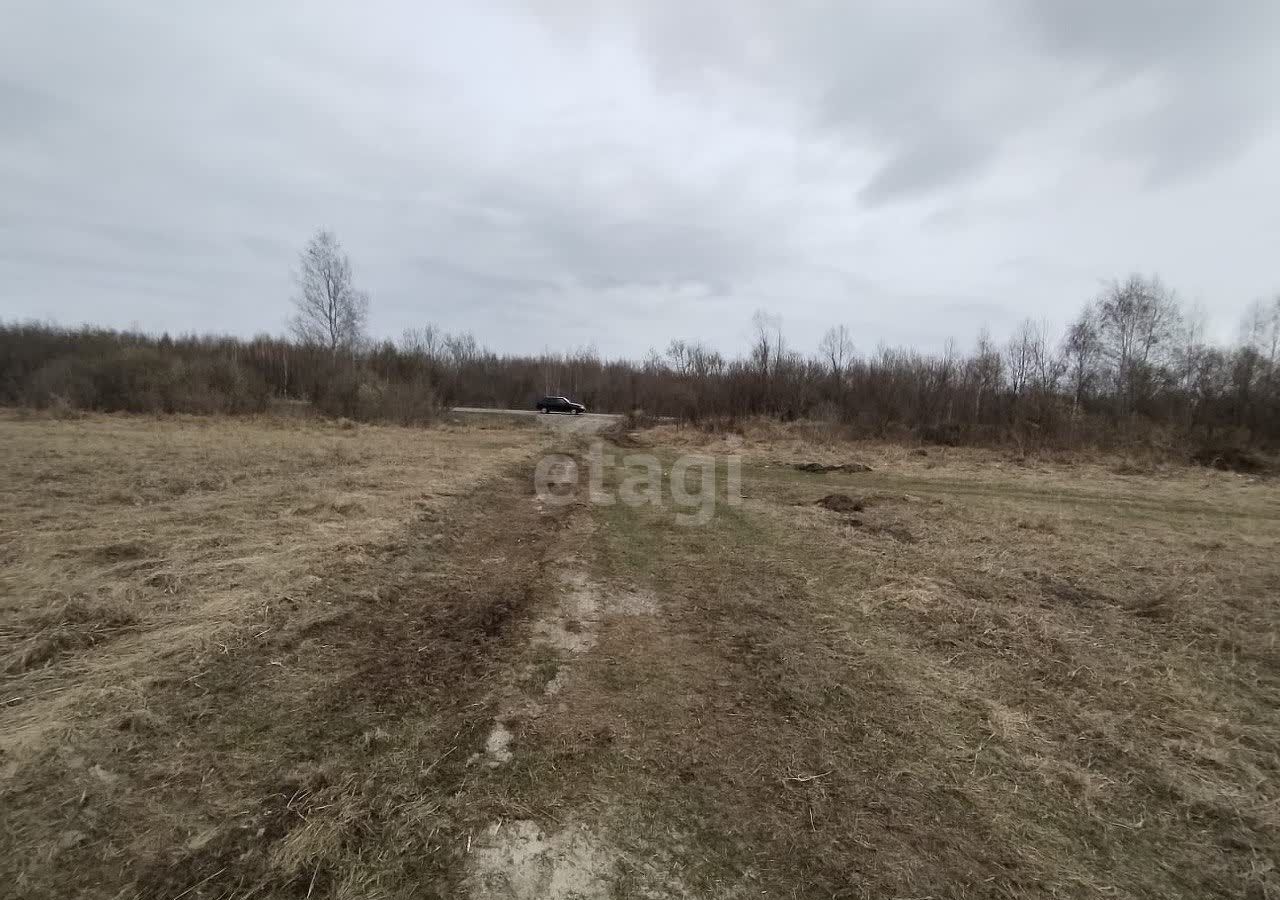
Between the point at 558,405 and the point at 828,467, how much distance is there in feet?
98.9

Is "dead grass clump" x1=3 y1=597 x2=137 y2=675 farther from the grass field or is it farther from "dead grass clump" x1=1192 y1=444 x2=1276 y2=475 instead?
"dead grass clump" x1=1192 y1=444 x2=1276 y2=475

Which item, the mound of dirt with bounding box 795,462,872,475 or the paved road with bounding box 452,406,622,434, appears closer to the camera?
the mound of dirt with bounding box 795,462,872,475

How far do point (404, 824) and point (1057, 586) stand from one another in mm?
6898

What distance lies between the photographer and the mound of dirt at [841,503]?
35.3 feet

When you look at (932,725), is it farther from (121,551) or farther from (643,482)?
(643,482)

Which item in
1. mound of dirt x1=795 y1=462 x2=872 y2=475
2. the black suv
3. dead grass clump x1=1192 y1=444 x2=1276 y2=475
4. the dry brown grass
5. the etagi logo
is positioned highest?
the black suv

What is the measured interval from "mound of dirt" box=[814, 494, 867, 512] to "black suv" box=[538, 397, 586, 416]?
34.0 meters

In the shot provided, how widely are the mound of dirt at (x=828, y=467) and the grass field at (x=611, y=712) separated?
10.2 metres

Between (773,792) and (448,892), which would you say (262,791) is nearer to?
(448,892)

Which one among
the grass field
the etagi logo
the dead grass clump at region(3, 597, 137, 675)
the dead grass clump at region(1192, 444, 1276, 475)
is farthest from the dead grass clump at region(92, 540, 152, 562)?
the dead grass clump at region(1192, 444, 1276, 475)

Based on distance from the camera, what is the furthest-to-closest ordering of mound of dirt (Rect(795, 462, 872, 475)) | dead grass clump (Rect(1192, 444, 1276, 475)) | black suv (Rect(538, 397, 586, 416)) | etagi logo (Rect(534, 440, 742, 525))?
black suv (Rect(538, 397, 586, 416)) < dead grass clump (Rect(1192, 444, 1276, 475)) < mound of dirt (Rect(795, 462, 872, 475)) < etagi logo (Rect(534, 440, 742, 525))

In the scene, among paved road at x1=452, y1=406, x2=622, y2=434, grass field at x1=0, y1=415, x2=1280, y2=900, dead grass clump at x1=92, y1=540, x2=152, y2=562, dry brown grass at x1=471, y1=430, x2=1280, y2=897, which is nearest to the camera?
grass field at x1=0, y1=415, x2=1280, y2=900

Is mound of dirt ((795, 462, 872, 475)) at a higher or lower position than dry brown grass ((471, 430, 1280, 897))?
higher

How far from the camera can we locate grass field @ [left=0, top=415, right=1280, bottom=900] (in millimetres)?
2316
